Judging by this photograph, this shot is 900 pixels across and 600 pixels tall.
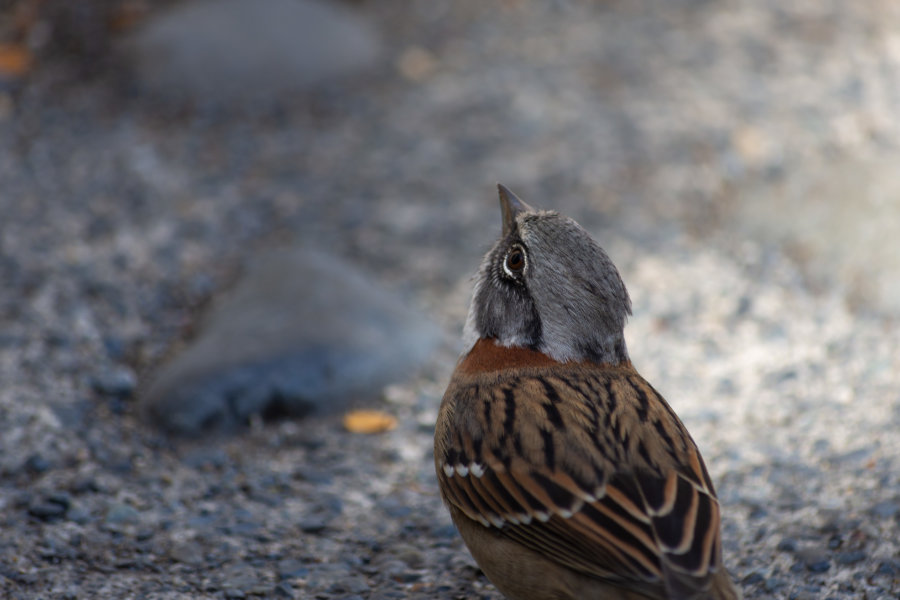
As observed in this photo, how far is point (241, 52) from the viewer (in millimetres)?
8672

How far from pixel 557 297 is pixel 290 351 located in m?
1.98

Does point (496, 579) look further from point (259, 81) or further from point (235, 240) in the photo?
point (259, 81)

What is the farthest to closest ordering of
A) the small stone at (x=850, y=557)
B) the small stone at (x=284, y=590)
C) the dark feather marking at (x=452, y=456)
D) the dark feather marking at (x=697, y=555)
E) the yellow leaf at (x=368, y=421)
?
the yellow leaf at (x=368, y=421) → the small stone at (x=850, y=557) → the small stone at (x=284, y=590) → the dark feather marking at (x=452, y=456) → the dark feather marking at (x=697, y=555)

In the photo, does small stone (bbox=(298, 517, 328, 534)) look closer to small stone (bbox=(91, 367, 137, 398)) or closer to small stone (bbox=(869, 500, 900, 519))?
small stone (bbox=(91, 367, 137, 398))

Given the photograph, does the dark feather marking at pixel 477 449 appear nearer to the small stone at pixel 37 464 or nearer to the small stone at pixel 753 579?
the small stone at pixel 753 579

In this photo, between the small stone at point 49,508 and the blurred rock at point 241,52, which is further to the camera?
the blurred rock at point 241,52

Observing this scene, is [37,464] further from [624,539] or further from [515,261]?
[624,539]

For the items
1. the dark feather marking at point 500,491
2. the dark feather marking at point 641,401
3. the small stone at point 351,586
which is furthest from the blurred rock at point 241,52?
the dark feather marking at point 500,491

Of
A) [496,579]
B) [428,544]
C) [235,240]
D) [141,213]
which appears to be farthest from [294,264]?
[496,579]

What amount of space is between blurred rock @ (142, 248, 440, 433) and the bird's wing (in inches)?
65.2

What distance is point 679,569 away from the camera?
346 centimetres

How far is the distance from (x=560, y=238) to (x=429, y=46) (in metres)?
5.25

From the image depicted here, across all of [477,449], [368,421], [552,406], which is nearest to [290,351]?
[368,421]

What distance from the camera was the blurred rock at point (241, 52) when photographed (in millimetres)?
8516
